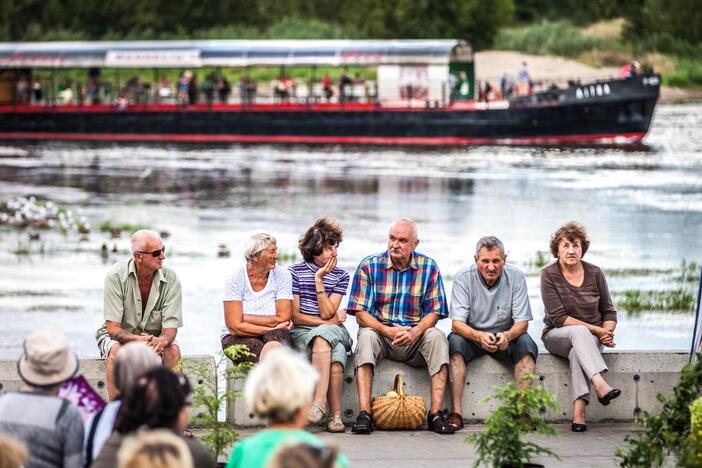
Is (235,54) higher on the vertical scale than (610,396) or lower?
higher

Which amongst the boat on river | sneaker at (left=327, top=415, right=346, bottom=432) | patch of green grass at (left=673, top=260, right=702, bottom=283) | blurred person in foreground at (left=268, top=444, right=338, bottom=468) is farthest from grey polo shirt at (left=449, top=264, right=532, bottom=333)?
the boat on river

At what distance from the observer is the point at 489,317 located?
295 inches

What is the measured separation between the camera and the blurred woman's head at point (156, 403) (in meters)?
4.31

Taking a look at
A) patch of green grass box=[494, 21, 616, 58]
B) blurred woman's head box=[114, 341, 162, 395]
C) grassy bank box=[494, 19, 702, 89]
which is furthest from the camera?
patch of green grass box=[494, 21, 616, 58]

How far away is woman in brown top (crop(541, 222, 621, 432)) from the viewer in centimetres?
734

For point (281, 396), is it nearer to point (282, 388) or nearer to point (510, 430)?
point (282, 388)

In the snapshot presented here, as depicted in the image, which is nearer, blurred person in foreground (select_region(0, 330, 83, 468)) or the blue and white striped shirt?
blurred person in foreground (select_region(0, 330, 83, 468))

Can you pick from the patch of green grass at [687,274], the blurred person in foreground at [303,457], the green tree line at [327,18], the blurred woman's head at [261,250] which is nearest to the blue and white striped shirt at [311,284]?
the blurred woman's head at [261,250]

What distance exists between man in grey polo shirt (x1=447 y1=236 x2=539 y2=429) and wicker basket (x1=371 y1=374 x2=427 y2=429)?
217mm

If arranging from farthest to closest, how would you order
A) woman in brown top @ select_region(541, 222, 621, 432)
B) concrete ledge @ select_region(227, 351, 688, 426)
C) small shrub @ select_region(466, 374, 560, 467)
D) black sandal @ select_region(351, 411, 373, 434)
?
concrete ledge @ select_region(227, 351, 688, 426)
woman in brown top @ select_region(541, 222, 621, 432)
black sandal @ select_region(351, 411, 373, 434)
small shrub @ select_region(466, 374, 560, 467)

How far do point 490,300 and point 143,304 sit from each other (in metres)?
1.81

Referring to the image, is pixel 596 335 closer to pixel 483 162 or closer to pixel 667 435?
pixel 667 435

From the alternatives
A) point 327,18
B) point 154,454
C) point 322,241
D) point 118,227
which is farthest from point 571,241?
point 327,18

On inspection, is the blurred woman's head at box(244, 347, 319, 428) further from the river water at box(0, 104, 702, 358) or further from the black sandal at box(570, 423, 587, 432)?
the river water at box(0, 104, 702, 358)
